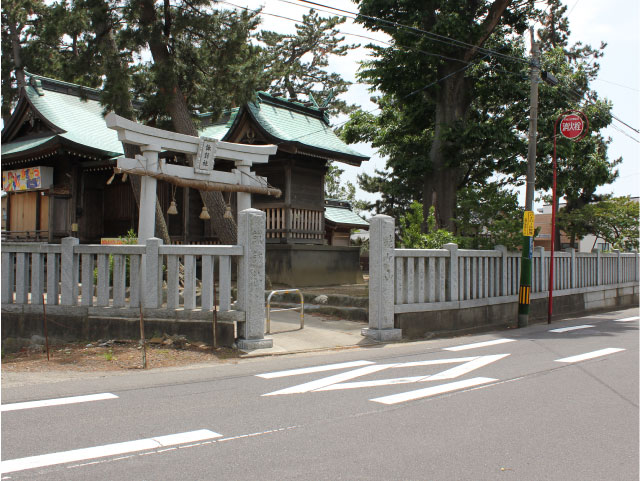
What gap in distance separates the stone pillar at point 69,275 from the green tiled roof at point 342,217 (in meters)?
19.6

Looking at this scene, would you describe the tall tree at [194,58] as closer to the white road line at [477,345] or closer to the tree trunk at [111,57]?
the tree trunk at [111,57]

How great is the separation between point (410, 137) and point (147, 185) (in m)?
11.8

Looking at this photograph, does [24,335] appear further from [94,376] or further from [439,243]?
[439,243]

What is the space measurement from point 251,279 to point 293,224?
9.24 m

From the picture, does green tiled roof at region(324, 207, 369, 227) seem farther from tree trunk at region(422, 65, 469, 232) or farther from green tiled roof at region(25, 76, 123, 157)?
green tiled roof at region(25, 76, 123, 157)

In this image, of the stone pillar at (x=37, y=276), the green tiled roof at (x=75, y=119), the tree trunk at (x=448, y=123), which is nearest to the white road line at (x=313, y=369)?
the stone pillar at (x=37, y=276)

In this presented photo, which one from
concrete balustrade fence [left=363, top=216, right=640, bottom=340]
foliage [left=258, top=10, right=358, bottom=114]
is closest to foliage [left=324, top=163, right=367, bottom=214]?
foliage [left=258, top=10, right=358, bottom=114]

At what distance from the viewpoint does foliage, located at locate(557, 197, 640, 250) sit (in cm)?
2262

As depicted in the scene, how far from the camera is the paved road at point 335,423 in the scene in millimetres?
4062

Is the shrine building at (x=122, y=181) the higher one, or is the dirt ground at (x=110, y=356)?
the shrine building at (x=122, y=181)

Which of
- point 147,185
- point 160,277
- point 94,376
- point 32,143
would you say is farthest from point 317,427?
point 32,143

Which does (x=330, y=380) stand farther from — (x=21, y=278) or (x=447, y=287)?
(x=21, y=278)

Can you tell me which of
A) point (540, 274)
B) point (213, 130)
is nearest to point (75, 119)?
point (213, 130)

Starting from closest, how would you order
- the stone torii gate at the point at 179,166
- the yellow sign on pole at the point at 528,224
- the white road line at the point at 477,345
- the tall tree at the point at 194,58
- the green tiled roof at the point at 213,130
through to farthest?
the white road line at the point at 477,345
the stone torii gate at the point at 179,166
the yellow sign on pole at the point at 528,224
the tall tree at the point at 194,58
the green tiled roof at the point at 213,130
